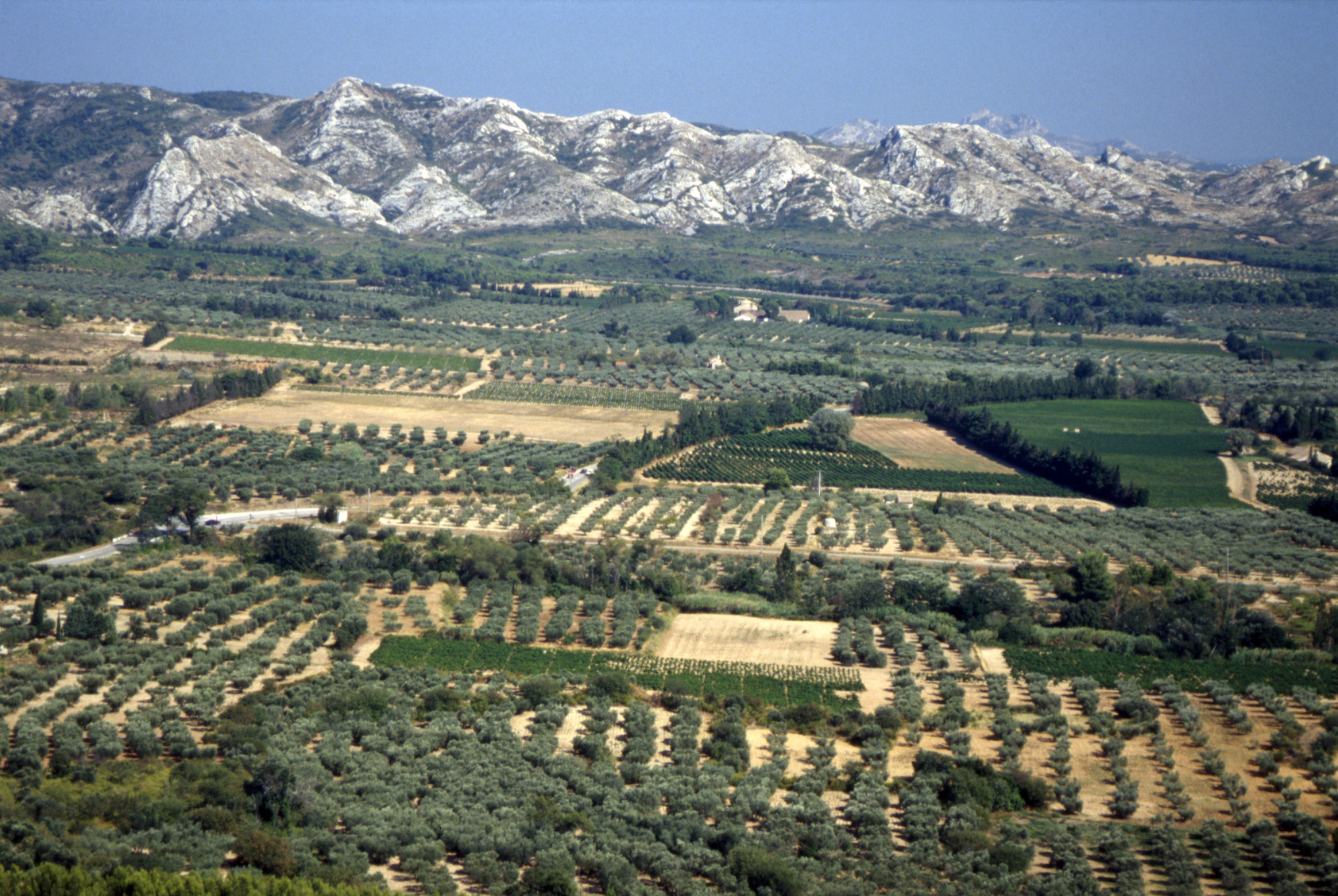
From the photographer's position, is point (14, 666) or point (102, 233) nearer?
point (14, 666)

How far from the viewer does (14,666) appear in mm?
36531

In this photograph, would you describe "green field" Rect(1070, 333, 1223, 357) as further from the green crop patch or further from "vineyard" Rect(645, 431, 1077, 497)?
the green crop patch

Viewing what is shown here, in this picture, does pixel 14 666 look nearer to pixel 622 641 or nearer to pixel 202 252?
pixel 622 641

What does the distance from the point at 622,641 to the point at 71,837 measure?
19147mm

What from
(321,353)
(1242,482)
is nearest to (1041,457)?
(1242,482)

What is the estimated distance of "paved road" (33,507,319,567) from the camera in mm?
48547

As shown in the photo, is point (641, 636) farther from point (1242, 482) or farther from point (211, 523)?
point (1242, 482)

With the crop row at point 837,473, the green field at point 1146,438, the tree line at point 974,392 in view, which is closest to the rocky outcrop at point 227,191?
the tree line at point 974,392

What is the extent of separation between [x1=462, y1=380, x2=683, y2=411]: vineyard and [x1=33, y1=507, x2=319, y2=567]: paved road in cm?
3116

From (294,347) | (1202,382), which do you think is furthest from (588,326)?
(1202,382)

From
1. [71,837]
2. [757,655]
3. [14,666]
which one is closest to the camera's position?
[71,837]

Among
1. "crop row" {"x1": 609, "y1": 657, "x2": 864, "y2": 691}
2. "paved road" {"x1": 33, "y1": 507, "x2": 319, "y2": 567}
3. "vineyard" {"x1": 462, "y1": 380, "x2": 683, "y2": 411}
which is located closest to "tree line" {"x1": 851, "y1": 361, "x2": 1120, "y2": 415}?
"vineyard" {"x1": 462, "y1": 380, "x2": 683, "y2": 411}

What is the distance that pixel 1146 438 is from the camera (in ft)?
251

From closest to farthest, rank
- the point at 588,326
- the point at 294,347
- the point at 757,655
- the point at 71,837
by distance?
the point at 71,837, the point at 757,655, the point at 294,347, the point at 588,326
